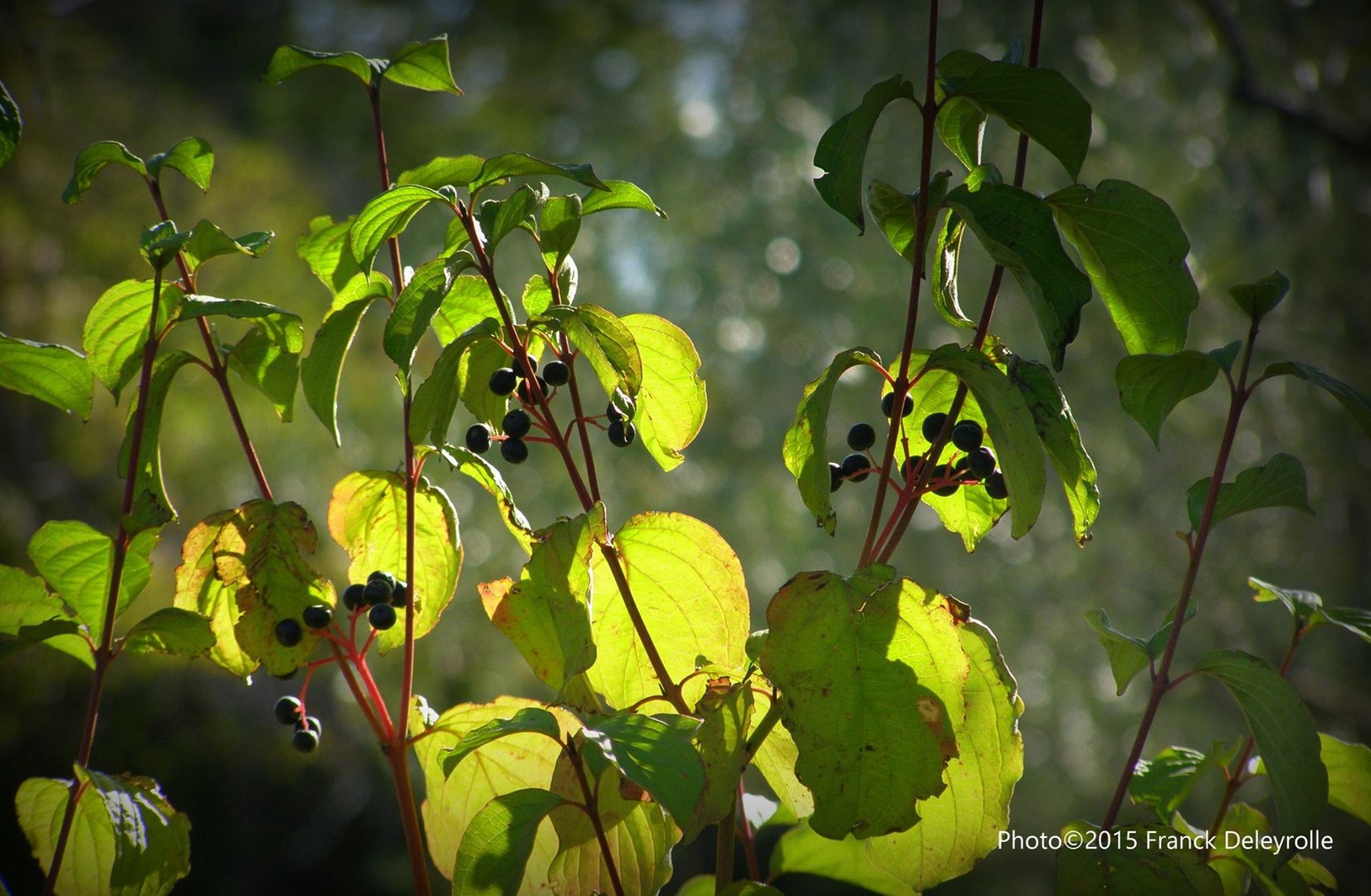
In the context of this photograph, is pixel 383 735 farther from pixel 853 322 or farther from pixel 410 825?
pixel 853 322

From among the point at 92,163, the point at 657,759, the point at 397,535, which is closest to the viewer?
the point at 657,759

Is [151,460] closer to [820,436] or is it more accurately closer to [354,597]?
[354,597]

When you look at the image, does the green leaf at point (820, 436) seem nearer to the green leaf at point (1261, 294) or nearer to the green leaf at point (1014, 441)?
the green leaf at point (1014, 441)

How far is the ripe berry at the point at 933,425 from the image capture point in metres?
0.68

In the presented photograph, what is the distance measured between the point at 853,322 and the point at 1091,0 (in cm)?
197

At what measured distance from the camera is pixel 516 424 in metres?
0.70

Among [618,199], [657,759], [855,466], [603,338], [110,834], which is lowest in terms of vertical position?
[110,834]

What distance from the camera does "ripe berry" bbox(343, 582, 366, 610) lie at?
2.51ft

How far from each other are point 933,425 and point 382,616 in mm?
442

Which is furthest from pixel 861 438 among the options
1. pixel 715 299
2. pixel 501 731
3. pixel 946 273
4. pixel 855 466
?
pixel 715 299

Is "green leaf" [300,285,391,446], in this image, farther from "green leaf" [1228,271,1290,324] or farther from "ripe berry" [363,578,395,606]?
"green leaf" [1228,271,1290,324]

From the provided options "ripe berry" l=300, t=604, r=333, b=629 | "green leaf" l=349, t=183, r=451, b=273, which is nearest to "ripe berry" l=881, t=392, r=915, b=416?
"green leaf" l=349, t=183, r=451, b=273

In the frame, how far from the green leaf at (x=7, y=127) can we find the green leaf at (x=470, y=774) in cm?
51

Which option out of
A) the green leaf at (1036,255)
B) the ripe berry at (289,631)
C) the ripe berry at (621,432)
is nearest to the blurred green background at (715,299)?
the ripe berry at (289,631)
